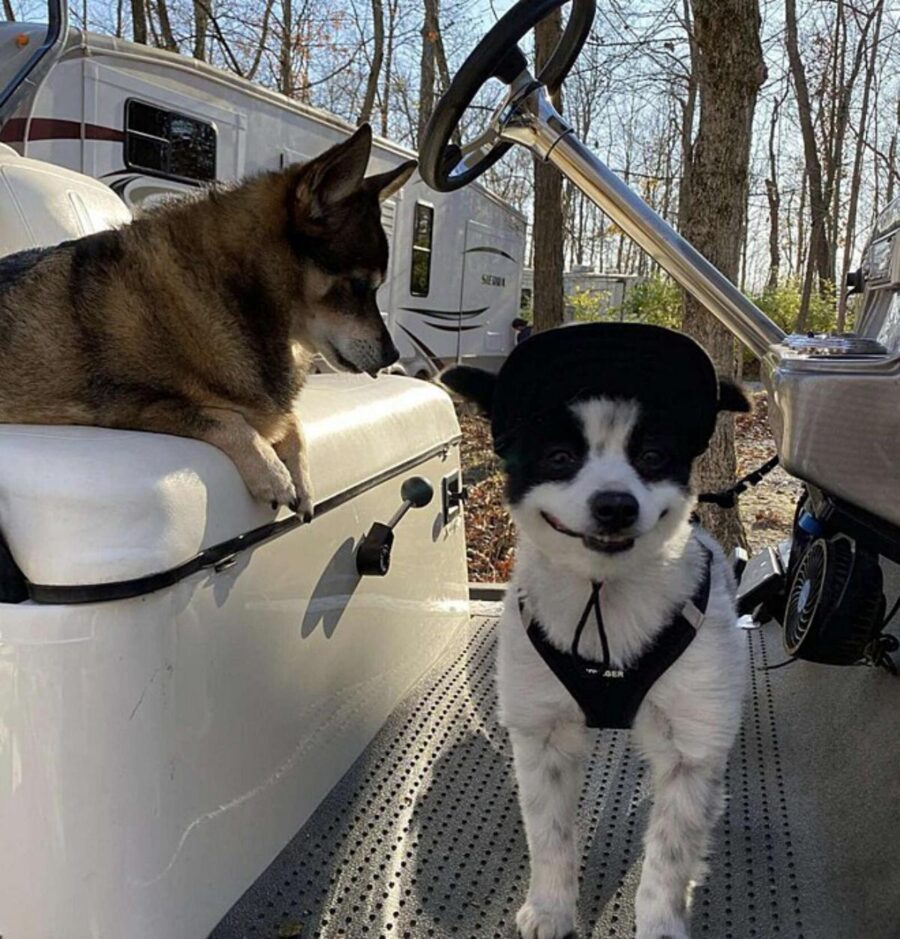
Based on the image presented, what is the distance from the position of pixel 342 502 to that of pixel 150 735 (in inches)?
34.8

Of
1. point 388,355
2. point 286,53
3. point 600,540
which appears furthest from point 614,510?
point 286,53

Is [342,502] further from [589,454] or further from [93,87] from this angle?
[93,87]

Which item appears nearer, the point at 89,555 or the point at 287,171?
→ the point at 89,555

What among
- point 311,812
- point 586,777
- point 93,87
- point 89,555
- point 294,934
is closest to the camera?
point 89,555

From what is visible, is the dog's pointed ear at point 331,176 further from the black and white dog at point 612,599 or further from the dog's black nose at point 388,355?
the black and white dog at point 612,599

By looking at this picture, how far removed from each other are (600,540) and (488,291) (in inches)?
626

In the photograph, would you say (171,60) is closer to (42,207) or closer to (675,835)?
(42,207)

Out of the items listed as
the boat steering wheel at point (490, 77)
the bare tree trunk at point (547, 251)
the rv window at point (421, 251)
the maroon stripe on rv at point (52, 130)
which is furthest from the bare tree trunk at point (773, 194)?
the boat steering wheel at point (490, 77)

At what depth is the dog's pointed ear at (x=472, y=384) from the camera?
202cm

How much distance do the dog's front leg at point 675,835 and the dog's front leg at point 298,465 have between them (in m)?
0.92

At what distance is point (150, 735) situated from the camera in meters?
1.47

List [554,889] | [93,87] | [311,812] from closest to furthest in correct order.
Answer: [554,889] < [311,812] < [93,87]

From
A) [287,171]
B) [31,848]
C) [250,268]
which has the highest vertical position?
[287,171]

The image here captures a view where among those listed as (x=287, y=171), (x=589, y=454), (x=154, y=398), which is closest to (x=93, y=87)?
(x=287, y=171)
